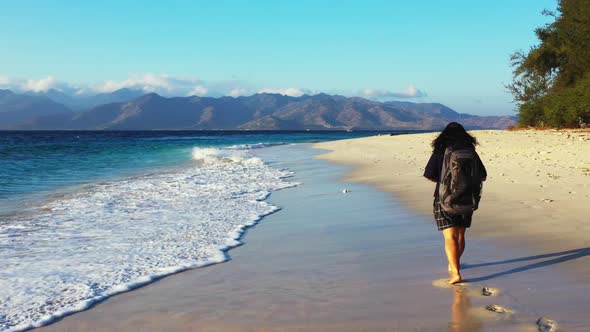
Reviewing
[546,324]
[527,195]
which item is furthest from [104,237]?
[527,195]

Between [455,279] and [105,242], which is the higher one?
[455,279]

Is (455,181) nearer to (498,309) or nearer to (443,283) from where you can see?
(443,283)

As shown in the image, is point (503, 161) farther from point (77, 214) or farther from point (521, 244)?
point (77, 214)

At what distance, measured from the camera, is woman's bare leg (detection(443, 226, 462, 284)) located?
504cm

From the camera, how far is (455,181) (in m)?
5.16

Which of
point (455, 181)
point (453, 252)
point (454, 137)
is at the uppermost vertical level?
point (454, 137)

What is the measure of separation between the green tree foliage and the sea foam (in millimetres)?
26714

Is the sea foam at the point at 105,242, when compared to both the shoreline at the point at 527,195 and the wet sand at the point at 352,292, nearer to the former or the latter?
the wet sand at the point at 352,292

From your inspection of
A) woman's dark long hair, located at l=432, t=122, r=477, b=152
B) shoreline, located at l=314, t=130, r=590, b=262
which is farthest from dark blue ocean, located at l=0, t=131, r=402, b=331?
shoreline, located at l=314, t=130, r=590, b=262

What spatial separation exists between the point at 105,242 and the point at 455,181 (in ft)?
17.9

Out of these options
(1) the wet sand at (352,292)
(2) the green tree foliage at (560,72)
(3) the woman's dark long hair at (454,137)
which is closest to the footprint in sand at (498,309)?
(1) the wet sand at (352,292)

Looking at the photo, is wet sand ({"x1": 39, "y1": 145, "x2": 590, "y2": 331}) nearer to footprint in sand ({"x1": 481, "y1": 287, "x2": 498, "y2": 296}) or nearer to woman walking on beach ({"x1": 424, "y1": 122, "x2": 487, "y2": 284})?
footprint in sand ({"x1": 481, "y1": 287, "x2": 498, "y2": 296})

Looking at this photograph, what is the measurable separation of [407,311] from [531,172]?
420 inches

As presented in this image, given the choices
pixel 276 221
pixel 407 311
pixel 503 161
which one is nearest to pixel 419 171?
pixel 503 161
